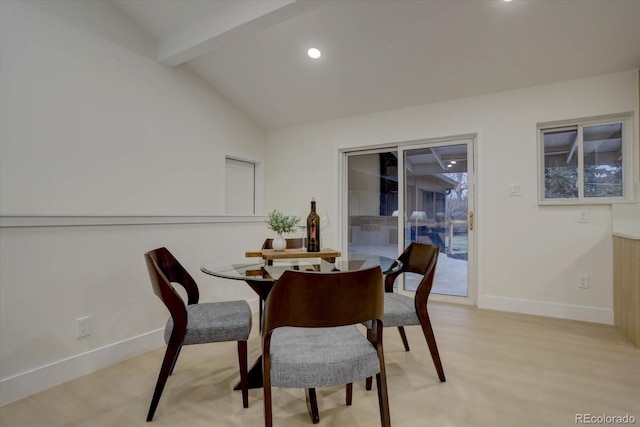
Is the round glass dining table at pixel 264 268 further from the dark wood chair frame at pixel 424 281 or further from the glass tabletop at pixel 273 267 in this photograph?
the dark wood chair frame at pixel 424 281

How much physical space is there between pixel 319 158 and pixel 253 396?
319 cm

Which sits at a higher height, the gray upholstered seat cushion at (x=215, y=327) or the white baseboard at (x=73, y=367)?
the gray upholstered seat cushion at (x=215, y=327)

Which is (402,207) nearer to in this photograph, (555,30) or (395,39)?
(395,39)

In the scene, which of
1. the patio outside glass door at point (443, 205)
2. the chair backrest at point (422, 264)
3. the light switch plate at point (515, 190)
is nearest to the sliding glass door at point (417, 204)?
the patio outside glass door at point (443, 205)

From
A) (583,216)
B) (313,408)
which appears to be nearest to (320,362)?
(313,408)

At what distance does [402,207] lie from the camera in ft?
12.8

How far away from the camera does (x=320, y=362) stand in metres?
1.20

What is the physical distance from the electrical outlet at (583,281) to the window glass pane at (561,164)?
765 mm

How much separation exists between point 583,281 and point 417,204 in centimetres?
173

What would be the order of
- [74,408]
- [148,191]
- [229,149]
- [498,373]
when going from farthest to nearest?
[229,149]
[148,191]
[498,373]
[74,408]

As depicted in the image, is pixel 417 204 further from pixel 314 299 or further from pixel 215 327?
pixel 314 299

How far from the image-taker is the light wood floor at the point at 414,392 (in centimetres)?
155

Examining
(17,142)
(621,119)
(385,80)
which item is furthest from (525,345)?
(17,142)

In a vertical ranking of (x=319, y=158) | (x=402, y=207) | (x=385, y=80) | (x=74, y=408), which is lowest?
(x=74, y=408)
